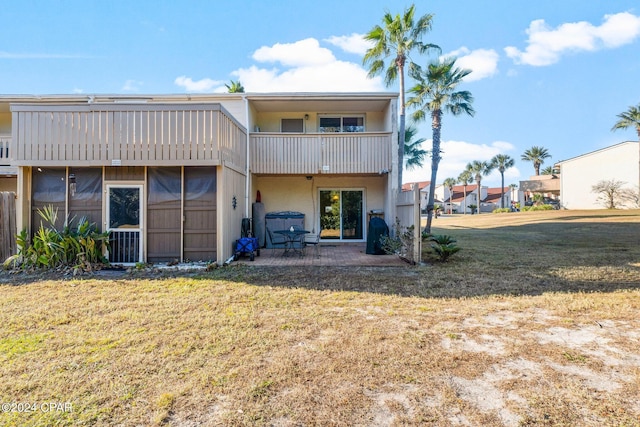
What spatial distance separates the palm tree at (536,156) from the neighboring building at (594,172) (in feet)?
54.8

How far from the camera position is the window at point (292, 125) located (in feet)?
44.3

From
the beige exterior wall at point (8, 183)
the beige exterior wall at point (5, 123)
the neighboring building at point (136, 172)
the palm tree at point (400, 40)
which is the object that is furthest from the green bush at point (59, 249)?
the palm tree at point (400, 40)

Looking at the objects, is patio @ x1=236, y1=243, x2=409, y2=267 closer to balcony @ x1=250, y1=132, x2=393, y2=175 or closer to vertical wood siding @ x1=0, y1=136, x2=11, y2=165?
balcony @ x1=250, y1=132, x2=393, y2=175

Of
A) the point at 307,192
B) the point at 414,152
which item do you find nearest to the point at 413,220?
the point at 307,192

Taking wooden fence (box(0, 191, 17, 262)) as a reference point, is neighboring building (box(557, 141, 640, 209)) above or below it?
above

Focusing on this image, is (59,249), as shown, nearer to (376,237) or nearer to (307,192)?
(307,192)

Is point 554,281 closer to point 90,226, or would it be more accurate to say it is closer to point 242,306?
point 242,306

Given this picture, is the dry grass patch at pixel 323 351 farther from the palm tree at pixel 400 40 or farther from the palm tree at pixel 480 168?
the palm tree at pixel 480 168

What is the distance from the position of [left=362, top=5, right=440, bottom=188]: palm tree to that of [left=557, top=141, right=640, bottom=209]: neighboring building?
91.7 feet

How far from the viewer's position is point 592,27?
12.8 metres

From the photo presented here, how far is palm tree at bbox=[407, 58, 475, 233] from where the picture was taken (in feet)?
45.4

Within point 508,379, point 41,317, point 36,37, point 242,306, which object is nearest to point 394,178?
point 242,306

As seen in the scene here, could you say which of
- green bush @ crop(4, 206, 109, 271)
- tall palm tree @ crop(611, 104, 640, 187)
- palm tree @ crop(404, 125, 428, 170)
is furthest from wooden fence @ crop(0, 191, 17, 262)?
tall palm tree @ crop(611, 104, 640, 187)

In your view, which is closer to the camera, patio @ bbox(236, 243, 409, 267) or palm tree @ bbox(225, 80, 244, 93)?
patio @ bbox(236, 243, 409, 267)
